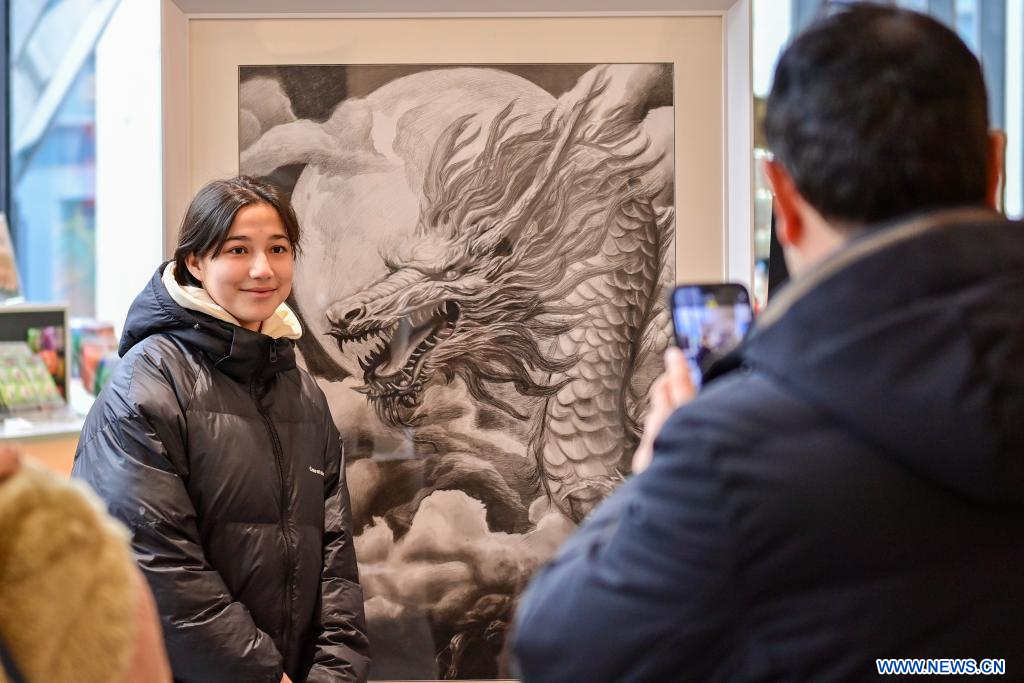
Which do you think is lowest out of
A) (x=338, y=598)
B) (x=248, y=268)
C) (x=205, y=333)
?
(x=338, y=598)

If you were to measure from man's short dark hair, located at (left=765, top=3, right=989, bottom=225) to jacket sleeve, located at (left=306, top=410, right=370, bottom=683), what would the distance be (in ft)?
5.30

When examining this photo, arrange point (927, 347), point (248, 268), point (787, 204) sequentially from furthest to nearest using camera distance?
point (248, 268)
point (787, 204)
point (927, 347)

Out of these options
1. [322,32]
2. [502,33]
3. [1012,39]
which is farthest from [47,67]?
[1012,39]

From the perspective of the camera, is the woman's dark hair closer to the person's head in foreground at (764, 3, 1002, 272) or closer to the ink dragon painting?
the ink dragon painting

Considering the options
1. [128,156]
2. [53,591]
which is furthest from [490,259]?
[53,591]

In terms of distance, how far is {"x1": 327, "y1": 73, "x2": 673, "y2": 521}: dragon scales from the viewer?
279cm

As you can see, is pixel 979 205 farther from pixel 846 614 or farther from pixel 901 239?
pixel 846 614

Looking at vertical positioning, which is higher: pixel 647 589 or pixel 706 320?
pixel 706 320

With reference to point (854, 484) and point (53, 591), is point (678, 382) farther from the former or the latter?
point (53, 591)

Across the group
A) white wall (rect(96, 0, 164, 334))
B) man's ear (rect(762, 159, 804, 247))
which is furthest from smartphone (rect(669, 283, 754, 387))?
white wall (rect(96, 0, 164, 334))

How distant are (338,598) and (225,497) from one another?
342 mm

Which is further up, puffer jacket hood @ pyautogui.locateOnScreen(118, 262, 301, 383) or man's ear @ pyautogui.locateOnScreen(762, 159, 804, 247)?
man's ear @ pyautogui.locateOnScreen(762, 159, 804, 247)

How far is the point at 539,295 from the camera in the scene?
282 centimetres

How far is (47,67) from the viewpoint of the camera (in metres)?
4.39
